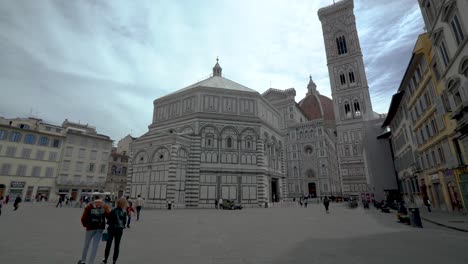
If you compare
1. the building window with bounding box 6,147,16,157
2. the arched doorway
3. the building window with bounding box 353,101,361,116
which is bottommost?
the arched doorway

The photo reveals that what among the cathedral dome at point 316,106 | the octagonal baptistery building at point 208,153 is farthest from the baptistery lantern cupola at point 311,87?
the octagonal baptistery building at point 208,153

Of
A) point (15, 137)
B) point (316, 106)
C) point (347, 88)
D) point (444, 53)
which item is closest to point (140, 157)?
point (15, 137)

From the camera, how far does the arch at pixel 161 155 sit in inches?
1129

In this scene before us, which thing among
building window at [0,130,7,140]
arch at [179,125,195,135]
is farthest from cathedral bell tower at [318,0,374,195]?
building window at [0,130,7,140]

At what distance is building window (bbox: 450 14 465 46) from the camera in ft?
41.3

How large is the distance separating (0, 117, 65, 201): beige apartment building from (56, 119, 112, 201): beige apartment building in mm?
1135

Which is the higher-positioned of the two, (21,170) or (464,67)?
(464,67)

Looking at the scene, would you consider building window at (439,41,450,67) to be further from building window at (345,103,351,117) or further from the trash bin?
building window at (345,103,351,117)

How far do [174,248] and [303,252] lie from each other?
391 centimetres

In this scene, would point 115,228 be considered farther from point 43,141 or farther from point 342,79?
point 342,79

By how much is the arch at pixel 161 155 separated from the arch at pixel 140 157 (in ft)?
5.14

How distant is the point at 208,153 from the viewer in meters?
31.0

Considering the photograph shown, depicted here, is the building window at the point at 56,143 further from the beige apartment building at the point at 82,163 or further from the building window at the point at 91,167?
the building window at the point at 91,167

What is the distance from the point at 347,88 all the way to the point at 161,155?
5027 centimetres
